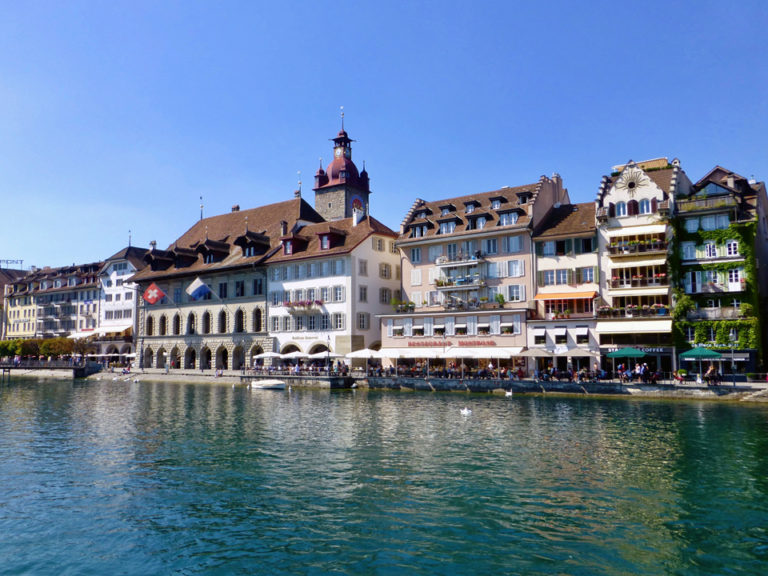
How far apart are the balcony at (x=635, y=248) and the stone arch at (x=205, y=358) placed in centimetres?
4942

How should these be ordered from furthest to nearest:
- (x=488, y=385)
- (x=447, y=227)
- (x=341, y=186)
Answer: (x=341, y=186)
(x=447, y=227)
(x=488, y=385)

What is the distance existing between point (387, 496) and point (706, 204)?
1721 inches

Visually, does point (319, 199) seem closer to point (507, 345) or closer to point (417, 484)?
point (507, 345)

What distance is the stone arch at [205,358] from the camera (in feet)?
266

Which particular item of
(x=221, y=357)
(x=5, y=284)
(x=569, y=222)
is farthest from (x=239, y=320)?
(x=5, y=284)

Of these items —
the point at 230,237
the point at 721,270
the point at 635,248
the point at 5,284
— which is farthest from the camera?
the point at 5,284

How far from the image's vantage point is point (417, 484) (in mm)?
19359

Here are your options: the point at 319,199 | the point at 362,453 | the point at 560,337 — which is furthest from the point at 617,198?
the point at 319,199

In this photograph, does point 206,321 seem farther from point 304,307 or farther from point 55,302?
point 55,302

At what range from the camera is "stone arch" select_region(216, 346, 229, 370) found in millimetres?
78969

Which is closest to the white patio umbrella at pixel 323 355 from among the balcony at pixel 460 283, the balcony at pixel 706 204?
the balcony at pixel 460 283

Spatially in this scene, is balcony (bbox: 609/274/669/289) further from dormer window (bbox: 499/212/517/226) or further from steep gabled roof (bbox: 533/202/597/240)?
dormer window (bbox: 499/212/517/226)

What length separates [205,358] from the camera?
81625 mm

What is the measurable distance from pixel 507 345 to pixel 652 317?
40.1ft
